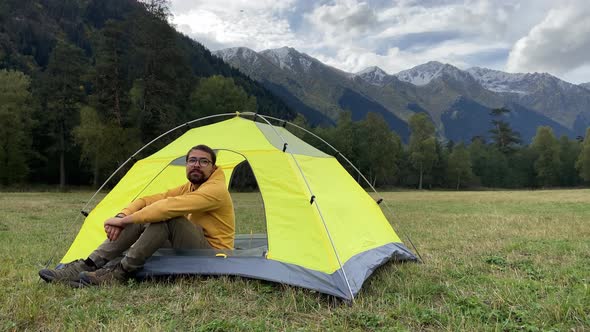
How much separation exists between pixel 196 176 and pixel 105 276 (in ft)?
5.09

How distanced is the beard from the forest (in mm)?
5724

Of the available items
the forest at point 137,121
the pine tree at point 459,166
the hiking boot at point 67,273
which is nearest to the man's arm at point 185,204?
the hiking boot at point 67,273

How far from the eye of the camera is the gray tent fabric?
14.1ft

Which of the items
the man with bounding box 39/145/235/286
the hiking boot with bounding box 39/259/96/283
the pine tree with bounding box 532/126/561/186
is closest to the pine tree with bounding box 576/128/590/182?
the pine tree with bounding box 532/126/561/186

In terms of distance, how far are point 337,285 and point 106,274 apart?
8.69 ft

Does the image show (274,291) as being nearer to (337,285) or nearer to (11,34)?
(337,285)

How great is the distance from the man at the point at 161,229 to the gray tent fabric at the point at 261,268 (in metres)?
0.18

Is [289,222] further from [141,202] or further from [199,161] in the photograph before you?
[141,202]

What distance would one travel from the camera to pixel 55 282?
15.0ft

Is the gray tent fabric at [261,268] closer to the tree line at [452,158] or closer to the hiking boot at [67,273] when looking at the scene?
the hiking boot at [67,273]

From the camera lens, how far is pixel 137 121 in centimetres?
2975

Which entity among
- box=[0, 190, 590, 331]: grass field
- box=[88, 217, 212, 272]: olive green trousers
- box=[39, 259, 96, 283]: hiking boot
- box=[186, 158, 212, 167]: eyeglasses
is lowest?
box=[0, 190, 590, 331]: grass field

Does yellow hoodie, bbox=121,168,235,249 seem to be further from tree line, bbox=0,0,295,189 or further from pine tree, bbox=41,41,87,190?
pine tree, bbox=41,41,87,190

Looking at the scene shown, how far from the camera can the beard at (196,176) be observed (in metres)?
5.15
